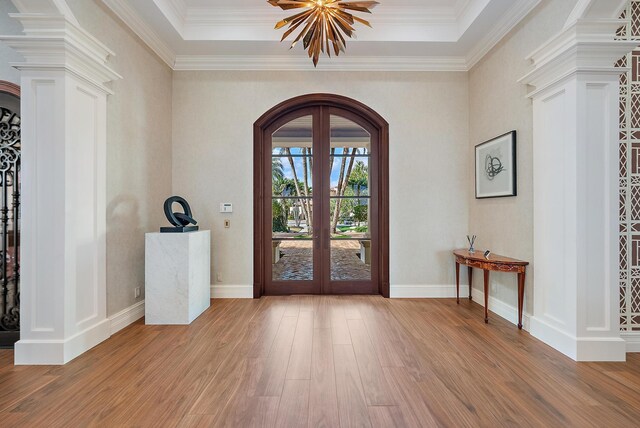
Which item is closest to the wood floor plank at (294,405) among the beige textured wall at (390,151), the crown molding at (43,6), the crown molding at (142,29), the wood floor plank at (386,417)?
the wood floor plank at (386,417)

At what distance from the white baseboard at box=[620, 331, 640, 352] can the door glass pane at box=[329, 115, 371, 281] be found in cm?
278

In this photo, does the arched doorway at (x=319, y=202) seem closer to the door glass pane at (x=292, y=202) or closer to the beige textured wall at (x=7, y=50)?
the door glass pane at (x=292, y=202)

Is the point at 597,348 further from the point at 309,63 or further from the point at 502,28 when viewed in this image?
the point at 309,63

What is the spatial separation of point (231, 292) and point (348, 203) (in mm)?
2133

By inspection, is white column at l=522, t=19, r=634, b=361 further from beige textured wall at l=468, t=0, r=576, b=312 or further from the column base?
beige textured wall at l=468, t=0, r=576, b=312

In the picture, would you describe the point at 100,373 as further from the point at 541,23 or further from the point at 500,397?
the point at 541,23

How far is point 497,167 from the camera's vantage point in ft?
12.5

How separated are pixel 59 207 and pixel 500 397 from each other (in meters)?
3.59

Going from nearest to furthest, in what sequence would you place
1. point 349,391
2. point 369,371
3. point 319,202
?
1. point 349,391
2. point 369,371
3. point 319,202

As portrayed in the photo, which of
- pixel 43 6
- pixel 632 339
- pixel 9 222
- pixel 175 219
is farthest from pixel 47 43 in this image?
pixel 632 339

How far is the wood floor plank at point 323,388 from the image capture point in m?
1.86

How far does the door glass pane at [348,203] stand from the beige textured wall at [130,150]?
238cm

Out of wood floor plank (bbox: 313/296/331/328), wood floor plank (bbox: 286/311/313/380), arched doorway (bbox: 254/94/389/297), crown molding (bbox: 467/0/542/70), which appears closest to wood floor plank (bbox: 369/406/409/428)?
wood floor plank (bbox: 286/311/313/380)

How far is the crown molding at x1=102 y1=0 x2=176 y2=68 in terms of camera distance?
3230mm
